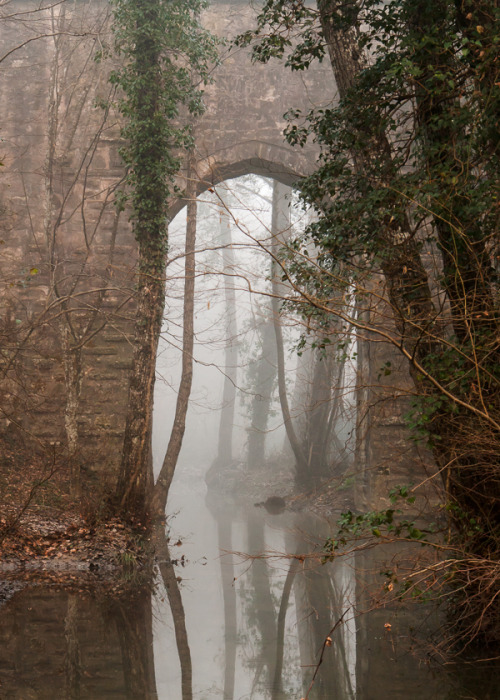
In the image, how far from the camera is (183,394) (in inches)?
530

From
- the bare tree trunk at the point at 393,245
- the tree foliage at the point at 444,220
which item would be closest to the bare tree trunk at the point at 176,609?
the tree foliage at the point at 444,220

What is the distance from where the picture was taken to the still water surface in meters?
5.12

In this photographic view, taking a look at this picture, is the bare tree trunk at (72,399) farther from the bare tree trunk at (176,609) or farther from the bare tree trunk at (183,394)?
the bare tree trunk at (183,394)

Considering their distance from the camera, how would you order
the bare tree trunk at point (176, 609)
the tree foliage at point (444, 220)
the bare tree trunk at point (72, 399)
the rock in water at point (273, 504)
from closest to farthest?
the bare tree trunk at point (176, 609)
the tree foliage at point (444, 220)
the bare tree trunk at point (72, 399)
the rock in water at point (273, 504)

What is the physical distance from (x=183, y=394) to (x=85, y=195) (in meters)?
3.95

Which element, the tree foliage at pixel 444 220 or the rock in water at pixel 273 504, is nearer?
the tree foliage at pixel 444 220

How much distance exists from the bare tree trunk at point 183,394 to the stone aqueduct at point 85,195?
1.86 feet

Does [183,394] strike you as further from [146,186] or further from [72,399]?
[146,186]

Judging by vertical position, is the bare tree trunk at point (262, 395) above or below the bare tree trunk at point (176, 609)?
above

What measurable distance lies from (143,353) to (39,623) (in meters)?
4.65

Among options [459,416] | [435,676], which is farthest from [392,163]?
[435,676]

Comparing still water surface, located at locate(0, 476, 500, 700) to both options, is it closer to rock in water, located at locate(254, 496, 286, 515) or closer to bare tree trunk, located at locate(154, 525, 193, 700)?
bare tree trunk, located at locate(154, 525, 193, 700)

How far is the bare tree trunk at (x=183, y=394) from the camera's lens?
12492 millimetres

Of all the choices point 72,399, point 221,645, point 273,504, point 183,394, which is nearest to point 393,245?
point 221,645
